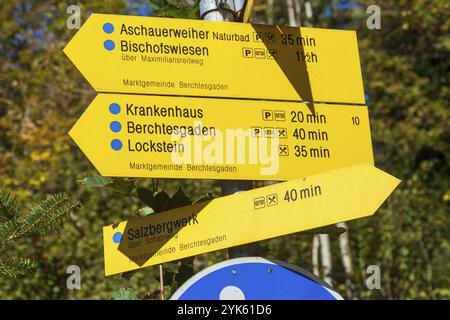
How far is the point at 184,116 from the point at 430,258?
637 cm

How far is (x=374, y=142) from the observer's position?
34.3 ft

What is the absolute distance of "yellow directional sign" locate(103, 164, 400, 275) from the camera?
2680mm

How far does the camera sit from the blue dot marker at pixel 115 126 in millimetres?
2896

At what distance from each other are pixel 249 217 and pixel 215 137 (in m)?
0.38

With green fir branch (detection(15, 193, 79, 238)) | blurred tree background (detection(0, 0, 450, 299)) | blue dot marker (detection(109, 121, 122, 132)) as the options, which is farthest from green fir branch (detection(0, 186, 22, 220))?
blurred tree background (detection(0, 0, 450, 299))

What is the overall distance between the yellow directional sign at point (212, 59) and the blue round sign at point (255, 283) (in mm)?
730

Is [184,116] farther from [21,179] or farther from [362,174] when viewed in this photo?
[21,179]

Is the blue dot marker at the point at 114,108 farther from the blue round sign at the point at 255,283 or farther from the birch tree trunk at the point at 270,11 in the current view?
the birch tree trunk at the point at 270,11

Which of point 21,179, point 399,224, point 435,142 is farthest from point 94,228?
point 435,142

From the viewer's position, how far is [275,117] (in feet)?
10.1

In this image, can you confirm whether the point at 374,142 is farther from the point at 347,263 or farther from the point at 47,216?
the point at 47,216

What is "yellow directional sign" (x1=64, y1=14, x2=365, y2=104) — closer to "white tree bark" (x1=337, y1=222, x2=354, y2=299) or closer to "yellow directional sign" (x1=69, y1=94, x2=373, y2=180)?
"yellow directional sign" (x1=69, y1=94, x2=373, y2=180)

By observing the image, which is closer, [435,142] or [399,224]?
[399,224]

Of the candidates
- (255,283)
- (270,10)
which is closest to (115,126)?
(255,283)
